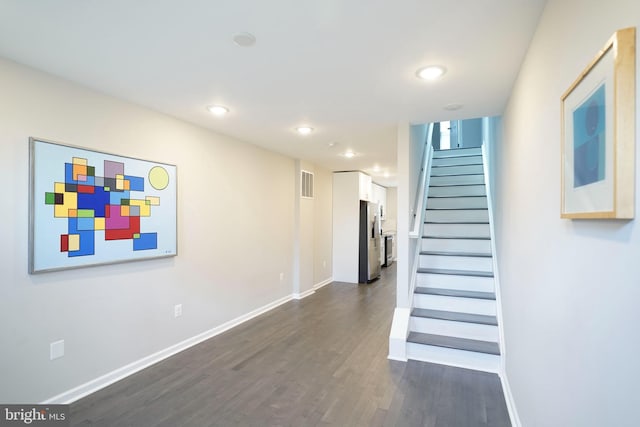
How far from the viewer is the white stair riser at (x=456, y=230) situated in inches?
167

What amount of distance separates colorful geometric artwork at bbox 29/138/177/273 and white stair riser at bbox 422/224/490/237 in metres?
3.24

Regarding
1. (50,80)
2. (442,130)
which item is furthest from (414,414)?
(442,130)

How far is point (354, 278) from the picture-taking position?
22.6ft

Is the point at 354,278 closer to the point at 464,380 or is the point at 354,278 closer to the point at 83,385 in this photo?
the point at 464,380

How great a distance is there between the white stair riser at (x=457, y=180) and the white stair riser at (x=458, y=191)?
177mm

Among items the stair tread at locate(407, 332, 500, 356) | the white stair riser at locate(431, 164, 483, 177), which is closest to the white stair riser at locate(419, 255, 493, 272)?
the stair tread at locate(407, 332, 500, 356)

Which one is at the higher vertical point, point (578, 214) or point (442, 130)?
point (442, 130)

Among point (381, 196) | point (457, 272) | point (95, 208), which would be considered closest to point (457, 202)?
point (457, 272)

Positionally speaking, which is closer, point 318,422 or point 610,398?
point 610,398

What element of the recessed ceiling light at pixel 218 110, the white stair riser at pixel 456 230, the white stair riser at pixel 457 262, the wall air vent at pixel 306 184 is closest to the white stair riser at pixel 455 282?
the white stair riser at pixel 457 262

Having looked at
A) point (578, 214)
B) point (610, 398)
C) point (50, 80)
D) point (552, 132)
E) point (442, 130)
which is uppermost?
point (442, 130)

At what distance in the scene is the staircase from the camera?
123 inches

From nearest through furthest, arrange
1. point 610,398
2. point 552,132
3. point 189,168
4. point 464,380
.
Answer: point 610,398 → point 552,132 → point 464,380 → point 189,168

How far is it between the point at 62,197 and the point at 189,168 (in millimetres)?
1293
